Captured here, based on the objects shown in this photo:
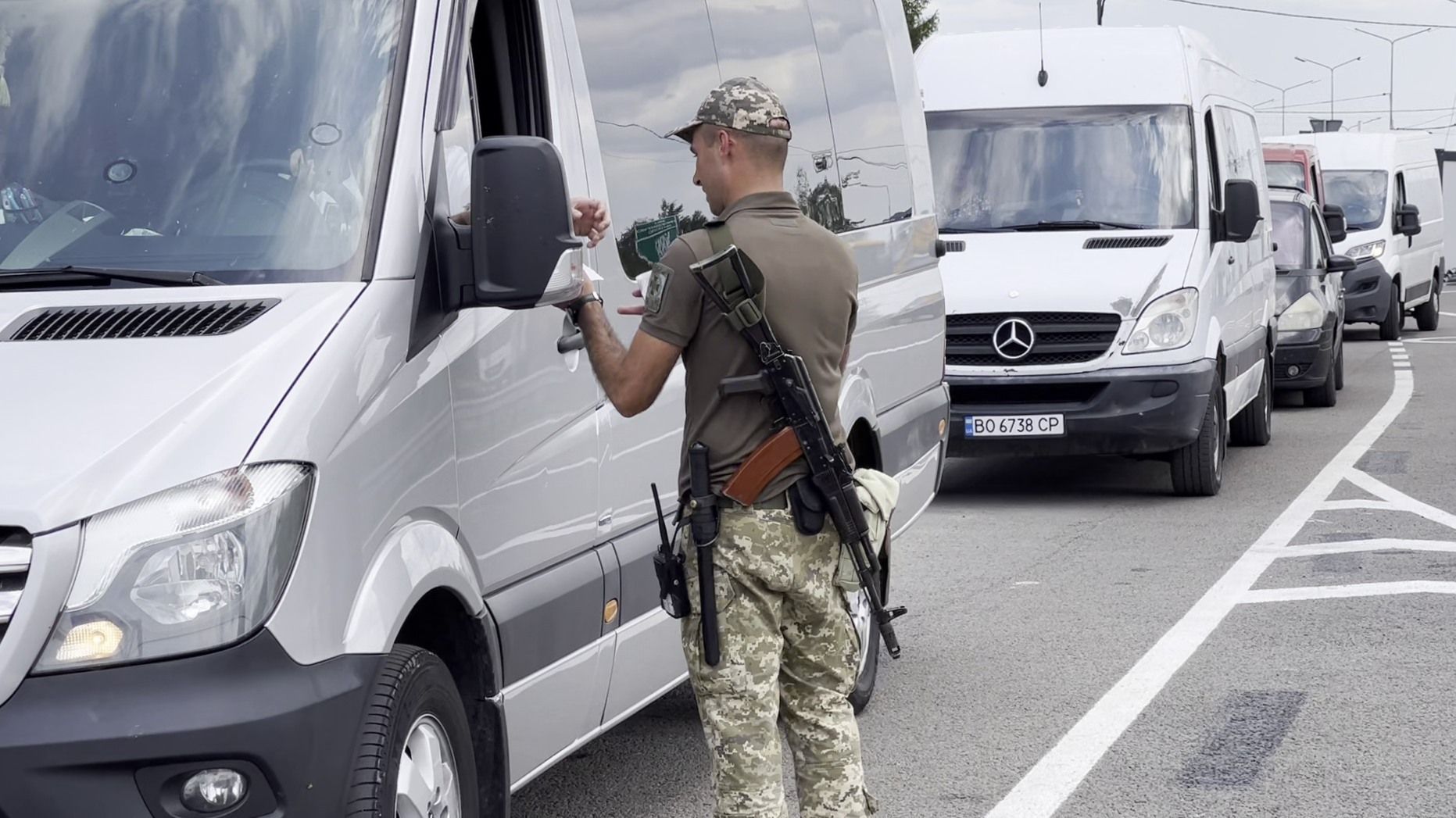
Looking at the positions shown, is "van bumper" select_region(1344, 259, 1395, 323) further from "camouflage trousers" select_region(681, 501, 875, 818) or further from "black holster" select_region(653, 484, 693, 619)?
"black holster" select_region(653, 484, 693, 619)

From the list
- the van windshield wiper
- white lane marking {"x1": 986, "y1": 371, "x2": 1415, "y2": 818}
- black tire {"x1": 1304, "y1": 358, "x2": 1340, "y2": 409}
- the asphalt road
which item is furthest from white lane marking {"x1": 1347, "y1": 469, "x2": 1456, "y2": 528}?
the van windshield wiper

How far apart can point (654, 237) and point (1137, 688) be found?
272 centimetres

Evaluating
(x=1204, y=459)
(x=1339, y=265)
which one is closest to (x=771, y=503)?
(x=1204, y=459)

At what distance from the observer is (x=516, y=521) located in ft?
13.4

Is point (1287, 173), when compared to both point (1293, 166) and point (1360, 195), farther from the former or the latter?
point (1360, 195)

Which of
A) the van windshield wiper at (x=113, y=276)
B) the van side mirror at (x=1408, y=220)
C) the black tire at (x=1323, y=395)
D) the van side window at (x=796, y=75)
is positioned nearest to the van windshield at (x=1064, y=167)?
the van side window at (x=796, y=75)

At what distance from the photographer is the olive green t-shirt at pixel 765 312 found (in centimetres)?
380

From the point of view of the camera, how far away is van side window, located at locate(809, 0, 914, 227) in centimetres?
668

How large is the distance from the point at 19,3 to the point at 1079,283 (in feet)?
25.3

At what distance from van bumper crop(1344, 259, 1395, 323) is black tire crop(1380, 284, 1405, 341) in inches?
10.5

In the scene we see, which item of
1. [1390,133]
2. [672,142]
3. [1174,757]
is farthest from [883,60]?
[1390,133]

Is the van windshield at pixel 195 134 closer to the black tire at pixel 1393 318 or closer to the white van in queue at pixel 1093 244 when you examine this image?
the white van in queue at pixel 1093 244

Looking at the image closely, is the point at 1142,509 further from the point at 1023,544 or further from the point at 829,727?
the point at 829,727

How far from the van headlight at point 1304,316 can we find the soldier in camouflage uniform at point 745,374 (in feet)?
42.4
